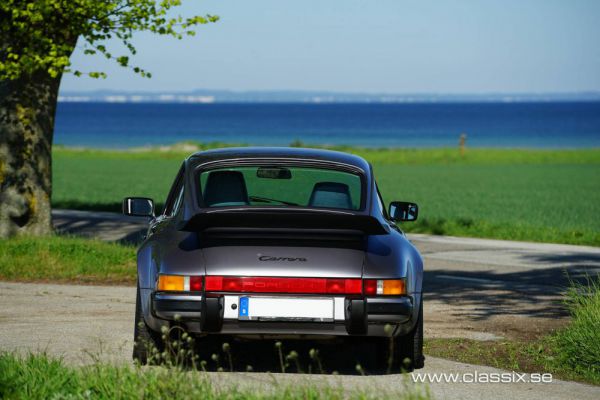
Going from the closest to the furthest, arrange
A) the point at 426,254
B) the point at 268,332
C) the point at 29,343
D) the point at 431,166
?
the point at 268,332
the point at 29,343
the point at 426,254
the point at 431,166

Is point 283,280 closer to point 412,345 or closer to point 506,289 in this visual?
point 412,345

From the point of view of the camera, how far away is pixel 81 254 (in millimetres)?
14219

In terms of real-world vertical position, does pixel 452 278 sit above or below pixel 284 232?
below

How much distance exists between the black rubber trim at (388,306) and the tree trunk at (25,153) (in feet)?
30.6

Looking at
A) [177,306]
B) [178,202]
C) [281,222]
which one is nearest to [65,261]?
[178,202]

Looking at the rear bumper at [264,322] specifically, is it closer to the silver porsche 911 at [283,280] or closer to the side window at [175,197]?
the silver porsche 911 at [283,280]

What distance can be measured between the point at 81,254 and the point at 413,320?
7476 millimetres

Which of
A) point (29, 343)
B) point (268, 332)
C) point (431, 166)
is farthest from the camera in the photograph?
point (431, 166)

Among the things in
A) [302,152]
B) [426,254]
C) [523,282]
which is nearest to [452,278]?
[523,282]

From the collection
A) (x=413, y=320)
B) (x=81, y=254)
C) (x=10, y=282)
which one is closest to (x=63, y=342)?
(x=413, y=320)

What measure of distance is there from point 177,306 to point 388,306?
130cm

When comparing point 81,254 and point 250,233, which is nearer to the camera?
point 250,233

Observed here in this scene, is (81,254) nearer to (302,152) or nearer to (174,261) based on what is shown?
(302,152)

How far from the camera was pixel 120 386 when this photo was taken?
246 inches
